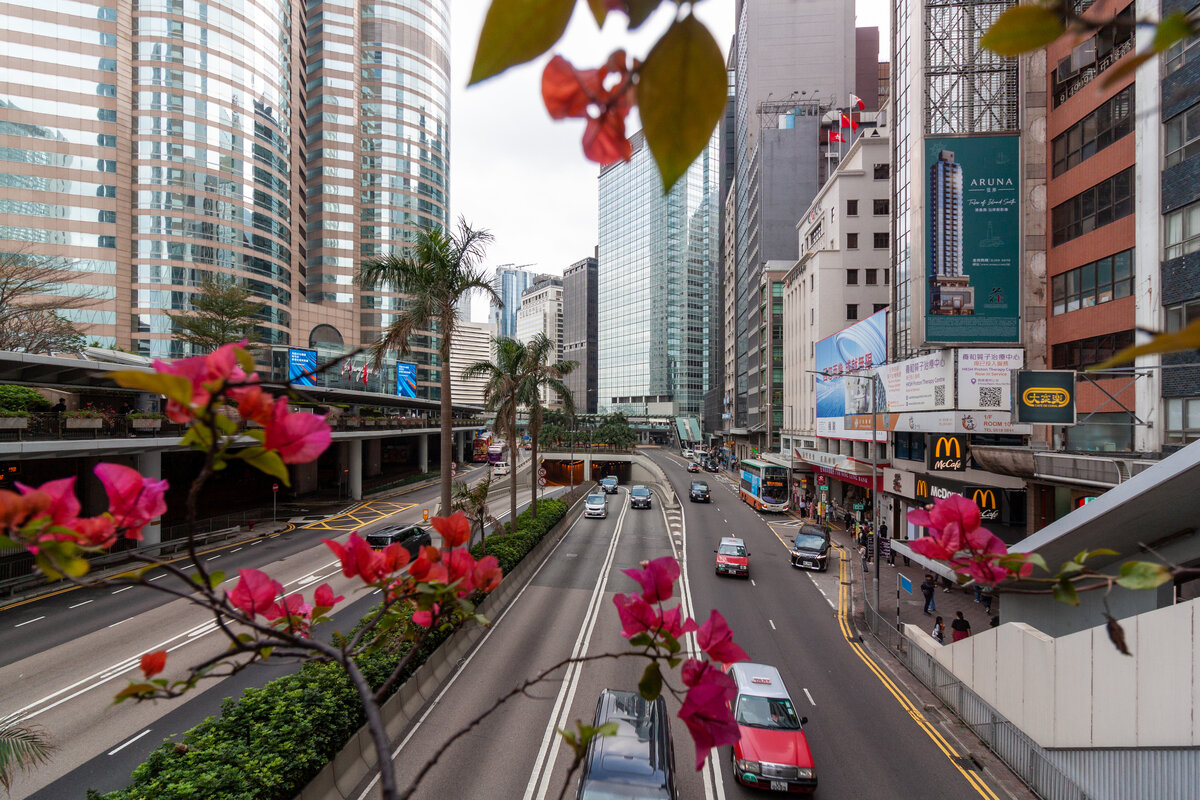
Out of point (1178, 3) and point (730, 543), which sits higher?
point (1178, 3)

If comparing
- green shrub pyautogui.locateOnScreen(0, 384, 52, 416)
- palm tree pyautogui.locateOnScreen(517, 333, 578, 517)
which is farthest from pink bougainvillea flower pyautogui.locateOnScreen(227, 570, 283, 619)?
palm tree pyautogui.locateOnScreen(517, 333, 578, 517)

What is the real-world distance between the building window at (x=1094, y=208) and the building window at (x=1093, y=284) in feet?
4.20

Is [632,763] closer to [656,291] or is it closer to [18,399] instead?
[18,399]

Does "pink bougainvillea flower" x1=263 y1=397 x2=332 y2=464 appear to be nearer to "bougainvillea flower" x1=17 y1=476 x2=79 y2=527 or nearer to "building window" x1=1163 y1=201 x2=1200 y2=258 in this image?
"bougainvillea flower" x1=17 y1=476 x2=79 y2=527

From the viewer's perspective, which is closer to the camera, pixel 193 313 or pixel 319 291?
pixel 193 313

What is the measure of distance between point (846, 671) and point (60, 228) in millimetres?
60295

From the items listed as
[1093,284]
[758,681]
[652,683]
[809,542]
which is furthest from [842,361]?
[652,683]

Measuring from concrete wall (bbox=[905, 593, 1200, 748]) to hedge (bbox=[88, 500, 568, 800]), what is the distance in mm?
9601

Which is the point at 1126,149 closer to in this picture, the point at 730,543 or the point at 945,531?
the point at 730,543

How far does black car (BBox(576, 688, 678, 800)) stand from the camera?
28.2ft

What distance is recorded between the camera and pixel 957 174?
942 inches

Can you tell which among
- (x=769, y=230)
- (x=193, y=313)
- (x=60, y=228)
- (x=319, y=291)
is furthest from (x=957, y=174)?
(x=319, y=291)

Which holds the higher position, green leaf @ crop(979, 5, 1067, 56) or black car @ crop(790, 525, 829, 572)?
green leaf @ crop(979, 5, 1067, 56)

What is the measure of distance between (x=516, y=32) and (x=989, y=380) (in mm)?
25948
